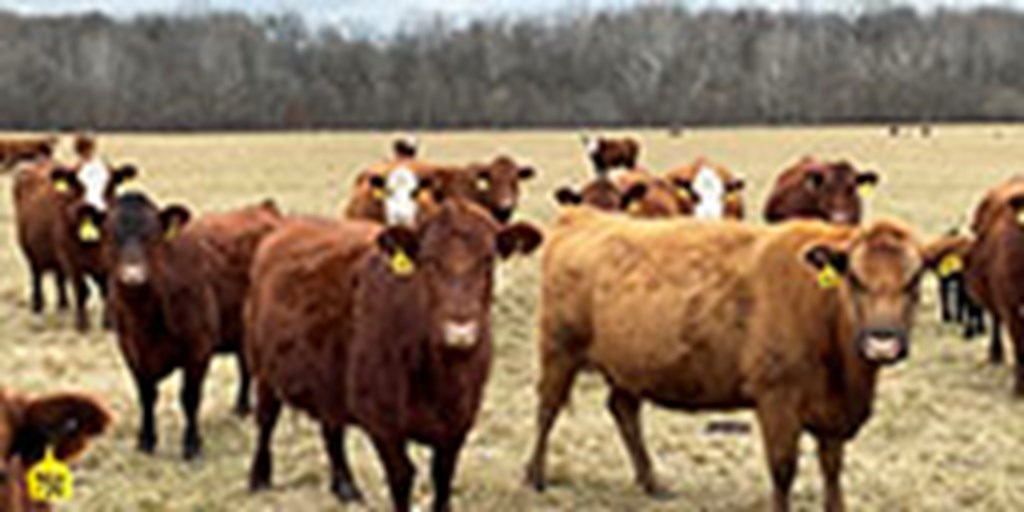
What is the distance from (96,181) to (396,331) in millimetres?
7333

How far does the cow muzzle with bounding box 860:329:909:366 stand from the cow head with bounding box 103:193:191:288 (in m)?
4.52

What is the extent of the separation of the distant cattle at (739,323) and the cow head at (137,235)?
99.2 inches

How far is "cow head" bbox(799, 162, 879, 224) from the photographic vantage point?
12852 millimetres

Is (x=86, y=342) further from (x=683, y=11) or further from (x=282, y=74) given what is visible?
(x=683, y=11)

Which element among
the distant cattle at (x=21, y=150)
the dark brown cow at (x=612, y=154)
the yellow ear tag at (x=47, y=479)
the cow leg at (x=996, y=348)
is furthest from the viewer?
the distant cattle at (x=21, y=150)

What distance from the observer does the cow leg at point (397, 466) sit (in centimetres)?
645

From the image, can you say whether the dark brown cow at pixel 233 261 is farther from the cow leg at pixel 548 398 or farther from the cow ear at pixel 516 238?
the cow ear at pixel 516 238

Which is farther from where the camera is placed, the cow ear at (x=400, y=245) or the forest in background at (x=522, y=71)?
the forest in background at (x=522, y=71)

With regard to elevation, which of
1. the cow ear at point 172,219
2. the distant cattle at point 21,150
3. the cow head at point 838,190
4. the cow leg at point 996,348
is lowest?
the cow leg at point 996,348

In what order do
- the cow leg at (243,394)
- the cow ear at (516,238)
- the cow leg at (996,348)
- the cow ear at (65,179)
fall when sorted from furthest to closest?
the cow ear at (65,179) < the cow leg at (996,348) < the cow leg at (243,394) < the cow ear at (516,238)

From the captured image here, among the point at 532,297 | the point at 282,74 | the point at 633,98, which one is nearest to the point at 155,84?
the point at 282,74

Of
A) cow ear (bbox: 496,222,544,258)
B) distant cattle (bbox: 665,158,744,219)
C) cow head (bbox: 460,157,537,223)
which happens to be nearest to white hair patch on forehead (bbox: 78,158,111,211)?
cow head (bbox: 460,157,537,223)

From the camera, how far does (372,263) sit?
6703 mm

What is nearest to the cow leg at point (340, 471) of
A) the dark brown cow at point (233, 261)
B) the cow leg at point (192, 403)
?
the cow leg at point (192, 403)
